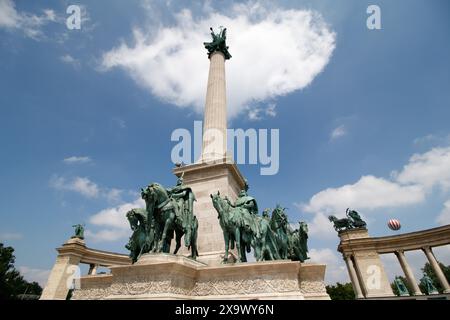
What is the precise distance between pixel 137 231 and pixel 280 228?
7.35 meters

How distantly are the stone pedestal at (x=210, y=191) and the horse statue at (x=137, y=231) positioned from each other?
237cm

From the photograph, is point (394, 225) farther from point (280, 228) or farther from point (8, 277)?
point (8, 277)

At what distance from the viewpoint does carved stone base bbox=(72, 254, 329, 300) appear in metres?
10.2

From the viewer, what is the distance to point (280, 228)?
13.8 metres

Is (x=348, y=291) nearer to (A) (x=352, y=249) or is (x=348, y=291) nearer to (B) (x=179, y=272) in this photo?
(A) (x=352, y=249)

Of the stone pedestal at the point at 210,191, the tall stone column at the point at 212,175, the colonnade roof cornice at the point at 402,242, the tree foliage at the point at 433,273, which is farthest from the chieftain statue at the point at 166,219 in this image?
the tree foliage at the point at 433,273

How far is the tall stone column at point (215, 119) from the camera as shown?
1956 cm

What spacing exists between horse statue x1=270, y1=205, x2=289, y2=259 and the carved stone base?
7.98ft

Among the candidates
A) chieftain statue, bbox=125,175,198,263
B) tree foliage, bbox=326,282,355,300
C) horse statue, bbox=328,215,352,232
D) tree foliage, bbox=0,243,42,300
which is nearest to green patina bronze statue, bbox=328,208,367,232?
horse statue, bbox=328,215,352,232

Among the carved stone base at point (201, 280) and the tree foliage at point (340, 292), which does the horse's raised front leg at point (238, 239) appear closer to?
the carved stone base at point (201, 280)

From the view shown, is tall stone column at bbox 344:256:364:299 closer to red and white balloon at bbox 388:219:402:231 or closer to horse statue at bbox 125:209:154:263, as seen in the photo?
red and white balloon at bbox 388:219:402:231

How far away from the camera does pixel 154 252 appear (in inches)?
476

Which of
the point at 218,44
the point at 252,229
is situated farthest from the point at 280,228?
the point at 218,44
